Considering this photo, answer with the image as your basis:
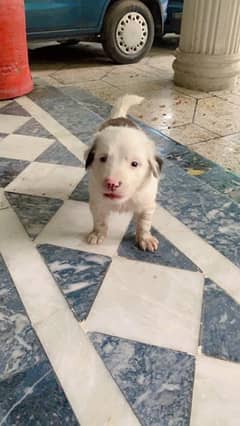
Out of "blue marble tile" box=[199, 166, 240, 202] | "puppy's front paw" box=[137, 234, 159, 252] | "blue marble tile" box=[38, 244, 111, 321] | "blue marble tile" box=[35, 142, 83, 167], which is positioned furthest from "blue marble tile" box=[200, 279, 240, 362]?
"blue marble tile" box=[35, 142, 83, 167]

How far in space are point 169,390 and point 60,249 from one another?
0.67 meters

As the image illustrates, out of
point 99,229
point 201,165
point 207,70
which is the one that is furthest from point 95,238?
point 207,70

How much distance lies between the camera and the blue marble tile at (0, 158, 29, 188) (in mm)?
1962

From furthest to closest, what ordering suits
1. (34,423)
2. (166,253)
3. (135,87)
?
(135,87) → (166,253) → (34,423)

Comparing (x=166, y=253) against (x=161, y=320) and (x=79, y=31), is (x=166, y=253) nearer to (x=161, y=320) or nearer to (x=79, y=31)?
(x=161, y=320)

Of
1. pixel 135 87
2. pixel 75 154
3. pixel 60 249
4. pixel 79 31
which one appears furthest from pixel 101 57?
pixel 60 249

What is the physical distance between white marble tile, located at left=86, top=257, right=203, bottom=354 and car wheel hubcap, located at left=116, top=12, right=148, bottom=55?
3.44 metres

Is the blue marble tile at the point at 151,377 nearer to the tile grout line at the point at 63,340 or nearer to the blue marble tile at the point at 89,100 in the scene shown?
the tile grout line at the point at 63,340

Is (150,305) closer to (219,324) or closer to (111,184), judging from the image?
(219,324)

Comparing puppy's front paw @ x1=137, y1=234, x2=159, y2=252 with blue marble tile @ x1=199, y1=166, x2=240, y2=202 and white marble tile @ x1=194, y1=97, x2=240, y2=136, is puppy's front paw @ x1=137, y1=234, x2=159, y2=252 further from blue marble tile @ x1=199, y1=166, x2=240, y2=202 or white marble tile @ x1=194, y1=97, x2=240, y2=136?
white marble tile @ x1=194, y1=97, x2=240, y2=136

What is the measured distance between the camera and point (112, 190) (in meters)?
1.20

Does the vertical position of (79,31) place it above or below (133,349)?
above

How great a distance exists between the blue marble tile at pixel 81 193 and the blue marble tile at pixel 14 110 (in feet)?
3.66

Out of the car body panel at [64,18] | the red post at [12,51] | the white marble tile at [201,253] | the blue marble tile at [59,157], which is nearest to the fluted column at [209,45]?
the car body panel at [64,18]
